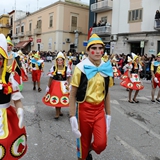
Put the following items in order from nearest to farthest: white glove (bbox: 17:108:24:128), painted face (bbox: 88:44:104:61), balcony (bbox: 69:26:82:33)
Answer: white glove (bbox: 17:108:24:128), painted face (bbox: 88:44:104:61), balcony (bbox: 69:26:82:33)

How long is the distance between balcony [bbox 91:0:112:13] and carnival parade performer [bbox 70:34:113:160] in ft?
88.0

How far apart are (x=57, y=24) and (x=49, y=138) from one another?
113 feet

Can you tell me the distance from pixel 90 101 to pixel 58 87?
3159mm

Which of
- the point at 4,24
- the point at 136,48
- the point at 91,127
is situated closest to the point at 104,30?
the point at 136,48

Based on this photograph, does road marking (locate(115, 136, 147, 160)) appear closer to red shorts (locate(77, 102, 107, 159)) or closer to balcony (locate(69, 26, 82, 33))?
red shorts (locate(77, 102, 107, 159))

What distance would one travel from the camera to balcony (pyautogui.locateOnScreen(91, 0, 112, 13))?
28620mm

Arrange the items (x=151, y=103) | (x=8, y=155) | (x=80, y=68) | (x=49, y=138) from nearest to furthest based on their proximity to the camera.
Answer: (x=8, y=155) → (x=80, y=68) → (x=49, y=138) → (x=151, y=103)

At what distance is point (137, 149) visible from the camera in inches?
172

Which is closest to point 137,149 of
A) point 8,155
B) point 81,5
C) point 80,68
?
point 80,68

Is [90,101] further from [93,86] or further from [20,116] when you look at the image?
[20,116]

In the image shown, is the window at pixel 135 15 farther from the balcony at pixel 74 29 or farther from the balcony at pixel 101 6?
the balcony at pixel 74 29

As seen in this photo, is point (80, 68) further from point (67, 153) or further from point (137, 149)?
point (137, 149)

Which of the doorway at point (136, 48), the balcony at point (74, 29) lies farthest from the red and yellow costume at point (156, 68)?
the balcony at point (74, 29)

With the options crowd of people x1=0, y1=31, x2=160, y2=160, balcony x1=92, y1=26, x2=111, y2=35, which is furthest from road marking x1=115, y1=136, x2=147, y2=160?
balcony x1=92, y1=26, x2=111, y2=35
